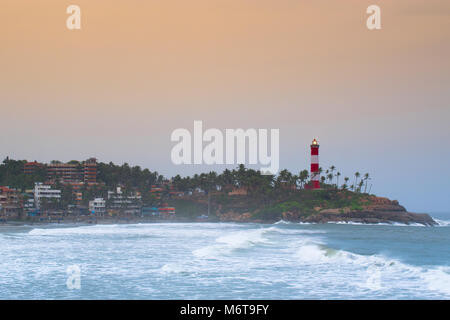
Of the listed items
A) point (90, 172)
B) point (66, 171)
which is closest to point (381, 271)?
point (90, 172)

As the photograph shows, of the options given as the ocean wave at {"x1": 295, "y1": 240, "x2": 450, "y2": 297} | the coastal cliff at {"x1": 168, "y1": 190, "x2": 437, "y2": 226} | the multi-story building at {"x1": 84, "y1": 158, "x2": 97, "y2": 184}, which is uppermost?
the multi-story building at {"x1": 84, "y1": 158, "x2": 97, "y2": 184}

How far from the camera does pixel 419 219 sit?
116 meters

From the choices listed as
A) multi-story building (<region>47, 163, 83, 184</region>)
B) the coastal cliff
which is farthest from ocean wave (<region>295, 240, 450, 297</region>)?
multi-story building (<region>47, 163, 83, 184</region>)

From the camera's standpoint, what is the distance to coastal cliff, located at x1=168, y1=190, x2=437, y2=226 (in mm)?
116400

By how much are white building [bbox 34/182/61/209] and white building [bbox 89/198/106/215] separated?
845 cm

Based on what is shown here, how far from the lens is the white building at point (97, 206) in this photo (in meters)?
135

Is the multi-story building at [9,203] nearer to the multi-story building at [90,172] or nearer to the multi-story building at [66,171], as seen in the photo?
the multi-story building at [66,171]

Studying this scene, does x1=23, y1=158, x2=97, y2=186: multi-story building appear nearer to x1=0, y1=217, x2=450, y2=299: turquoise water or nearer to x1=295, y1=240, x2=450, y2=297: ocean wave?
x1=0, y1=217, x2=450, y2=299: turquoise water

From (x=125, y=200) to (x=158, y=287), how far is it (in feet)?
406

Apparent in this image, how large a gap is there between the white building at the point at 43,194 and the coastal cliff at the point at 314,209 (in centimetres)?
3413

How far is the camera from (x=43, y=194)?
134250mm

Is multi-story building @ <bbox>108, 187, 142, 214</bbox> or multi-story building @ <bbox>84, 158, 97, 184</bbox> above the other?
multi-story building @ <bbox>84, 158, 97, 184</bbox>

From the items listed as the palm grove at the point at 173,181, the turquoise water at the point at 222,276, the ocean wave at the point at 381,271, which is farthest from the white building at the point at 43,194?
the ocean wave at the point at 381,271

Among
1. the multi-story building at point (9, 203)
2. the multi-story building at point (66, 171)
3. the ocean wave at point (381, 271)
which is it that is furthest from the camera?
the multi-story building at point (66, 171)
